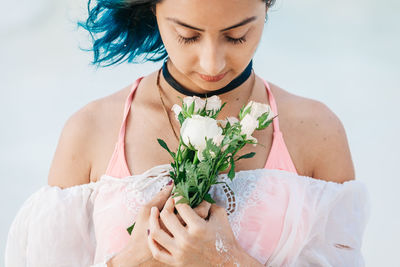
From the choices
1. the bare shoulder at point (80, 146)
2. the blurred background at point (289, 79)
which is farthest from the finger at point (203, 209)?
the blurred background at point (289, 79)

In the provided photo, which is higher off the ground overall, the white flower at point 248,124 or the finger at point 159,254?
the white flower at point 248,124

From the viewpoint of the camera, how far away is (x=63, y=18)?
14.8 ft

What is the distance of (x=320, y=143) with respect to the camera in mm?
1793

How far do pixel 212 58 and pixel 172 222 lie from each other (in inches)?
16.8

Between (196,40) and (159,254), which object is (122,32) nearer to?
(196,40)

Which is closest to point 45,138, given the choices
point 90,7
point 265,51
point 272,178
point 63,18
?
point 63,18

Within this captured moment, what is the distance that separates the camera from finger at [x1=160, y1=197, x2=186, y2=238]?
1.46 m

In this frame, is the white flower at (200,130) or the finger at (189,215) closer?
the white flower at (200,130)

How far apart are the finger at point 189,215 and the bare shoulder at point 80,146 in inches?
17.8

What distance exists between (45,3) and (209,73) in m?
3.45

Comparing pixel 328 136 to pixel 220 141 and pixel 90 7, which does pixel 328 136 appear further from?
pixel 90 7

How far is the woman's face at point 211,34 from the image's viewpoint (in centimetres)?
145

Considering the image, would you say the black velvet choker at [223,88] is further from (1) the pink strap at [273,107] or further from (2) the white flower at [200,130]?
(2) the white flower at [200,130]

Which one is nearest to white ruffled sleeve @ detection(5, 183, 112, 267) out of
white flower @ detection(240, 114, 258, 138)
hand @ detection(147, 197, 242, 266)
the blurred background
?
hand @ detection(147, 197, 242, 266)
